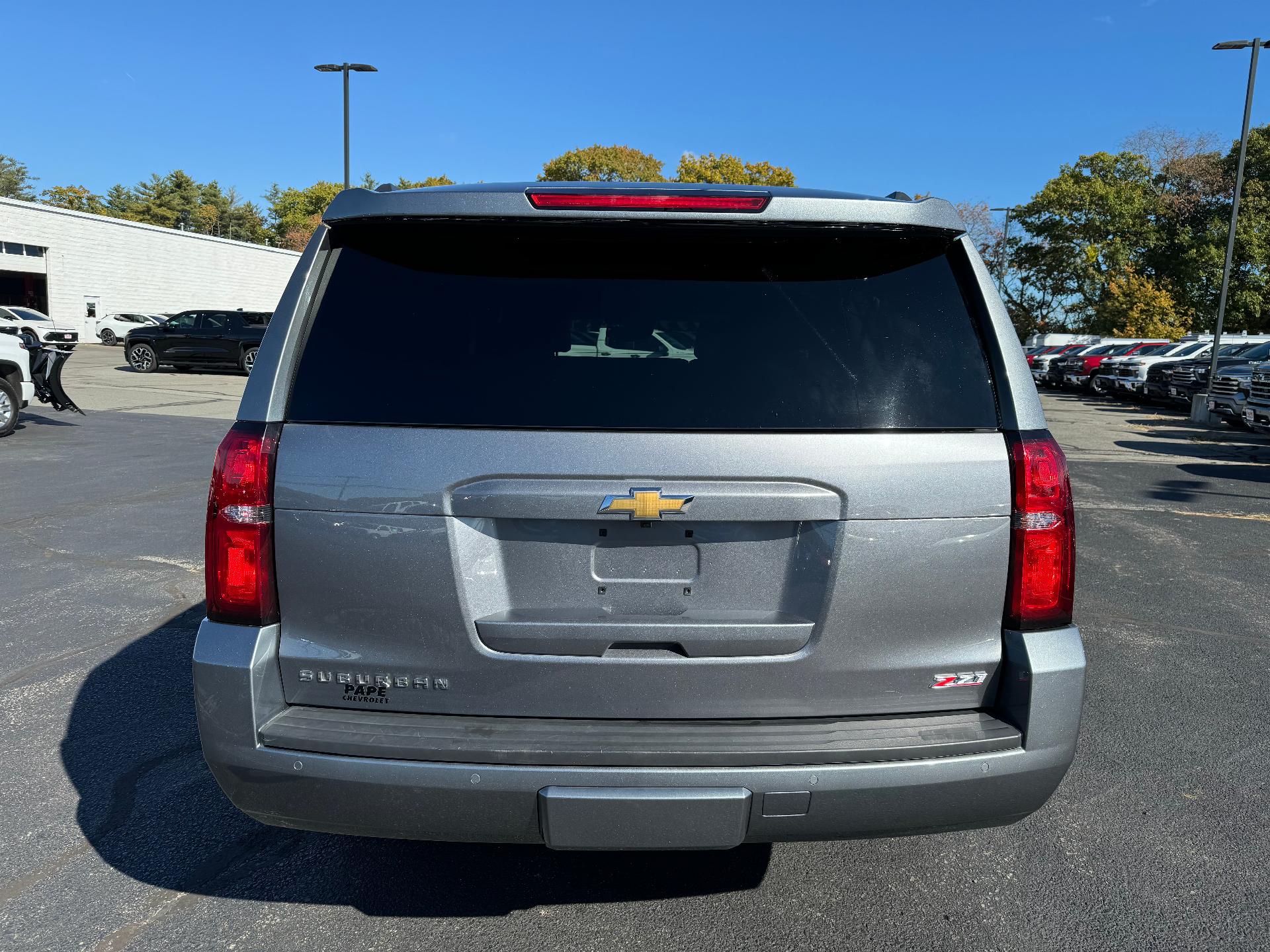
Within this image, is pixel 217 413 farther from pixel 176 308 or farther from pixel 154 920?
pixel 176 308

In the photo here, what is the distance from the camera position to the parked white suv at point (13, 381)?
40.3 feet

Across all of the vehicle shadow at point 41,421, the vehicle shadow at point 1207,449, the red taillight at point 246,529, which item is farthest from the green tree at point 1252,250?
the red taillight at point 246,529

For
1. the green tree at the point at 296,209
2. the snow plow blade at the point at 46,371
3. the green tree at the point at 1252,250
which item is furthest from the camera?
the green tree at the point at 296,209

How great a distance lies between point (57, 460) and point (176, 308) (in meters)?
42.3

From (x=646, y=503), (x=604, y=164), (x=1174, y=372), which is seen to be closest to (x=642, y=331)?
(x=646, y=503)

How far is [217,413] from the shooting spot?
16.6 m

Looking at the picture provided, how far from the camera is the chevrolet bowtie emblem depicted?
2186mm

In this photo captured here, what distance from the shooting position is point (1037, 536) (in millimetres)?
2301

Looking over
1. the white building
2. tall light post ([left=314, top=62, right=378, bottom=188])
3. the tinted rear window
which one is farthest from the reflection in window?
the white building

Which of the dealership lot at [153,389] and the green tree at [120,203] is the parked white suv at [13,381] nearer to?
the dealership lot at [153,389]

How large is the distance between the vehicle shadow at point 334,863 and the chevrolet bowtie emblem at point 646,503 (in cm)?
131

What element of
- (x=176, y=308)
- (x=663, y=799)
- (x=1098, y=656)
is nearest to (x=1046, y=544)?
(x=663, y=799)

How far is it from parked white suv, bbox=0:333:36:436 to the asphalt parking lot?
8.27 m

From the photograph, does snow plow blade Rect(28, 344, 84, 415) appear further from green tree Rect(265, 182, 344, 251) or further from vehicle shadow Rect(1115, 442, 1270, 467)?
green tree Rect(265, 182, 344, 251)
